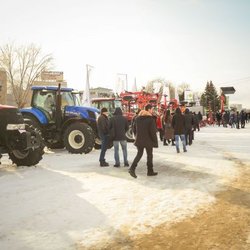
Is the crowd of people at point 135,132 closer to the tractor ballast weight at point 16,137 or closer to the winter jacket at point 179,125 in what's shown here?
the winter jacket at point 179,125

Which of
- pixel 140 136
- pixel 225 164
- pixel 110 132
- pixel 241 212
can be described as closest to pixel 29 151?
pixel 110 132

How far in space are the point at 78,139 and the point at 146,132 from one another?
476cm

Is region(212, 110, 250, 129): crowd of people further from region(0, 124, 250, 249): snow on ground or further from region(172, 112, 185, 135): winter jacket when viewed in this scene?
region(0, 124, 250, 249): snow on ground

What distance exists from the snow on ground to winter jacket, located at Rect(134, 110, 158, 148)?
0.76 meters

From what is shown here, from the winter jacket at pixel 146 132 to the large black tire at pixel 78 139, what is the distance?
412 centimetres

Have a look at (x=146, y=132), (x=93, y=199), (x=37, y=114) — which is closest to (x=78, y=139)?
(x=37, y=114)

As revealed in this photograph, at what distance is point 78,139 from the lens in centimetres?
1219

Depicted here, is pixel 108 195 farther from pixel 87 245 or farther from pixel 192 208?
pixel 87 245

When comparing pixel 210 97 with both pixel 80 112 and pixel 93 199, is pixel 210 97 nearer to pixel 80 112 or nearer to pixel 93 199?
pixel 80 112

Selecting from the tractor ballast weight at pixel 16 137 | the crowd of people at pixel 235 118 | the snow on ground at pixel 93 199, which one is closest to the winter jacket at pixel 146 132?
the snow on ground at pixel 93 199

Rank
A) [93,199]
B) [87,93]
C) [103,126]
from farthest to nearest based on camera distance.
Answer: [87,93]
[103,126]
[93,199]

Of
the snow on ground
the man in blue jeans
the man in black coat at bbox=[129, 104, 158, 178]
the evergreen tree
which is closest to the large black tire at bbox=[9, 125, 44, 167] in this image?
the snow on ground

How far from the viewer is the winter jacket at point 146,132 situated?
789 centimetres

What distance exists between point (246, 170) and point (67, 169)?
4.49 metres
